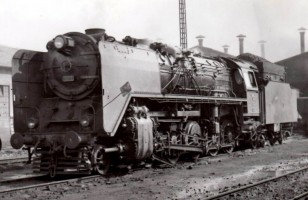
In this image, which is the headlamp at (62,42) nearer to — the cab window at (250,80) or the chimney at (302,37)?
the cab window at (250,80)

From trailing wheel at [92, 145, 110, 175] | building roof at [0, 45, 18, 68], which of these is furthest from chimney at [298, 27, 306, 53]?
trailing wheel at [92, 145, 110, 175]

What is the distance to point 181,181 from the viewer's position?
8.96 meters

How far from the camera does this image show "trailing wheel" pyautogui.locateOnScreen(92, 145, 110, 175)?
8969 millimetres

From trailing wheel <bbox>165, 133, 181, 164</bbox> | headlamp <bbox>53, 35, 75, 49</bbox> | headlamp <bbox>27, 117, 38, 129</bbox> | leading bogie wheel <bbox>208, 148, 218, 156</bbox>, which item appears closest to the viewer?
headlamp <bbox>53, 35, 75, 49</bbox>

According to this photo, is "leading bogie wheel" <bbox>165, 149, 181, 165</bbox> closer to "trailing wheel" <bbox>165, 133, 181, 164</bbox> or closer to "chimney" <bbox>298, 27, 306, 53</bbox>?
"trailing wheel" <bbox>165, 133, 181, 164</bbox>

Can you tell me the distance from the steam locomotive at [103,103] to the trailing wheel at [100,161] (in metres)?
0.02

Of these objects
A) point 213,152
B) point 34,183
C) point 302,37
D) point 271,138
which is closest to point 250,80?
point 271,138

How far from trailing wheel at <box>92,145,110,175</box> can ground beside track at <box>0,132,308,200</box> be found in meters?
0.33

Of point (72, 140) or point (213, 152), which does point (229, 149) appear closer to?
point (213, 152)

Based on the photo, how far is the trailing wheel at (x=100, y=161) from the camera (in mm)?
8969

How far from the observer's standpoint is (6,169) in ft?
37.6

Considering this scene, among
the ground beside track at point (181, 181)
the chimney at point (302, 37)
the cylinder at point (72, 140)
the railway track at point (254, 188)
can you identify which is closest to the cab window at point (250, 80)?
the ground beside track at point (181, 181)

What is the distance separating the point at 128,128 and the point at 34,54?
9.87ft

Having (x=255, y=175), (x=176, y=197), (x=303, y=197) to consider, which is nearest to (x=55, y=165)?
(x=176, y=197)
